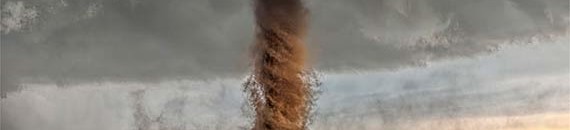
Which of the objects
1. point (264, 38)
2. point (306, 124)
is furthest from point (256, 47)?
point (306, 124)

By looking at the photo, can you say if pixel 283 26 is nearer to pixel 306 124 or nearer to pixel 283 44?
pixel 283 44

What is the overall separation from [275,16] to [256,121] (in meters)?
3.03

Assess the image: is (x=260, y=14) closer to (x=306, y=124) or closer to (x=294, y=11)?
(x=294, y=11)

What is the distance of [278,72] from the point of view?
31969mm

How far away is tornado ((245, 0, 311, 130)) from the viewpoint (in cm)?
3153

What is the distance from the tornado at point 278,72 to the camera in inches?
1241

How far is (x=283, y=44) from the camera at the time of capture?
31812 mm

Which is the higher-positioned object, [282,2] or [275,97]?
[282,2]

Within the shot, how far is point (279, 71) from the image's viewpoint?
31953mm

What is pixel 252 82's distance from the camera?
3244 cm

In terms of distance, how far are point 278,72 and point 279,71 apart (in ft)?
0.13

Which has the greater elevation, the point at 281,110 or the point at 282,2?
the point at 282,2

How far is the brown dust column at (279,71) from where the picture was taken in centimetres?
3150

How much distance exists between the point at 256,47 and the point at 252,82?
968mm
